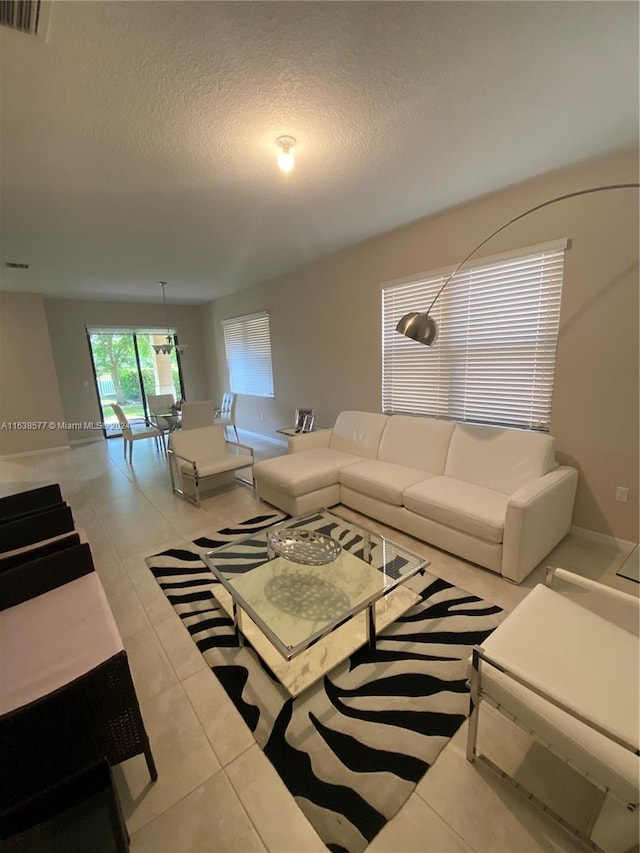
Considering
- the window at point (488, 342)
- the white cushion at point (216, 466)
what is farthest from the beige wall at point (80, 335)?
the window at point (488, 342)

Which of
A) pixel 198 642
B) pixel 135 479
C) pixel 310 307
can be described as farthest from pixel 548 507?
pixel 135 479

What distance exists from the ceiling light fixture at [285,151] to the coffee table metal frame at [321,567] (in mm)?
2318

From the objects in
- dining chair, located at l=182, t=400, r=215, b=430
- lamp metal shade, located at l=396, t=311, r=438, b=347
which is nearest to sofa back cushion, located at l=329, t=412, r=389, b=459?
lamp metal shade, located at l=396, t=311, r=438, b=347

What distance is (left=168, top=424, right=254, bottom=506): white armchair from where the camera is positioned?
141 inches

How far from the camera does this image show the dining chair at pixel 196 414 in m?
4.77

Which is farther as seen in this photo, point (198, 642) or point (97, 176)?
point (97, 176)

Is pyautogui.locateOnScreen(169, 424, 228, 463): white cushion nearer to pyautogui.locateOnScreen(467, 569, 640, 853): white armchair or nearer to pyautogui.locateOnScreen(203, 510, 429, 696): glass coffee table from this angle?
pyautogui.locateOnScreen(203, 510, 429, 696): glass coffee table

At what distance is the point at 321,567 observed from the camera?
2.05 metres

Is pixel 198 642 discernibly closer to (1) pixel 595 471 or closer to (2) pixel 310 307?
(1) pixel 595 471

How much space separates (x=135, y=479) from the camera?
4449 mm

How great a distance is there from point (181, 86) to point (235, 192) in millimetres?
1037

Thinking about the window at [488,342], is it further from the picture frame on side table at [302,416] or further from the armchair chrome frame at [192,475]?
the armchair chrome frame at [192,475]

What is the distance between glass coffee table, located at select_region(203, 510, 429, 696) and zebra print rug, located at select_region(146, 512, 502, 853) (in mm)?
67

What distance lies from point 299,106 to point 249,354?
4709 mm
